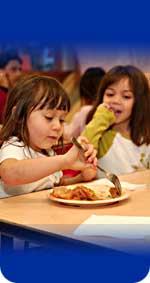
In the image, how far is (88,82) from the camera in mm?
2840

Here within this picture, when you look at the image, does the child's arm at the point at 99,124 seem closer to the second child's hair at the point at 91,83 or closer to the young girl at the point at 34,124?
the young girl at the point at 34,124

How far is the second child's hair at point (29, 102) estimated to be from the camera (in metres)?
1.47

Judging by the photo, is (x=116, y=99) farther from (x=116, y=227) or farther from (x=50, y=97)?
(x=116, y=227)

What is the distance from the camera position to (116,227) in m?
1.03

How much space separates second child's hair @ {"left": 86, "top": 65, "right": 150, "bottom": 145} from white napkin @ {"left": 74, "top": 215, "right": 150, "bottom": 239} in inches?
37.2

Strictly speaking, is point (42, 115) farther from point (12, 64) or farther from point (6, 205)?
point (12, 64)

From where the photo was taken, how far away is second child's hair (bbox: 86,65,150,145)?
1.98 metres

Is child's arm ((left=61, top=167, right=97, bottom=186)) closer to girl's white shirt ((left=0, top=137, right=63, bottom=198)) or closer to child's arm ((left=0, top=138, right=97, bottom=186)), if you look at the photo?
girl's white shirt ((left=0, top=137, right=63, bottom=198))

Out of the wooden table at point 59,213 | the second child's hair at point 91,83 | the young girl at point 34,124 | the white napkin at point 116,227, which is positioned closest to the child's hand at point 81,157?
the young girl at point 34,124

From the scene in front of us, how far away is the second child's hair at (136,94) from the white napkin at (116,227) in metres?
0.94

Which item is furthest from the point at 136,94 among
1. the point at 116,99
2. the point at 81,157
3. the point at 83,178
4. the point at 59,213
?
the point at 59,213

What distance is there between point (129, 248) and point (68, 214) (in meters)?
0.23

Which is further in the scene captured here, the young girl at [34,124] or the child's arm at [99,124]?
the child's arm at [99,124]

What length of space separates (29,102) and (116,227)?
56 centimetres
